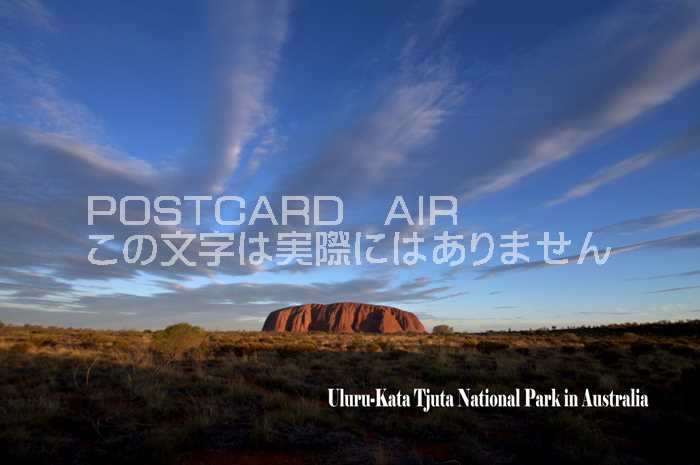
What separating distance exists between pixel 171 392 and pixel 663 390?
13729 millimetres

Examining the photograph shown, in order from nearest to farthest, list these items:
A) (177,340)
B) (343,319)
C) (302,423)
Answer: (302,423)
(177,340)
(343,319)

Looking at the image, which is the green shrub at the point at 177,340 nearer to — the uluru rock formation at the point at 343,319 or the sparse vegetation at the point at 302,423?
the sparse vegetation at the point at 302,423

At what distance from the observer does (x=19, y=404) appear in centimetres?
845

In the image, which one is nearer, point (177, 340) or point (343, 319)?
point (177, 340)

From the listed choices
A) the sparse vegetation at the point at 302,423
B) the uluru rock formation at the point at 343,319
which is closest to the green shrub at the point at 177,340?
the sparse vegetation at the point at 302,423

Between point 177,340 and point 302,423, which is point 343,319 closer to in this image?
point 177,340

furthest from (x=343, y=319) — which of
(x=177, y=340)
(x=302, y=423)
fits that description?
(x=302, y=423)

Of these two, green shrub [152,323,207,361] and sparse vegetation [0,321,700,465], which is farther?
green shrub [152,323,207,361]

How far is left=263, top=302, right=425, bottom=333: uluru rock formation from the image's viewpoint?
118938mm

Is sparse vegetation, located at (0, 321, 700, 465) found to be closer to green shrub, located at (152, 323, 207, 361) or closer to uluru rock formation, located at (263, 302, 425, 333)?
green shrub, located at (152, 323, 207, 361)

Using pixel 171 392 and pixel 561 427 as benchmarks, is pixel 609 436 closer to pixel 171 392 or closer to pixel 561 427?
pixel 561 427

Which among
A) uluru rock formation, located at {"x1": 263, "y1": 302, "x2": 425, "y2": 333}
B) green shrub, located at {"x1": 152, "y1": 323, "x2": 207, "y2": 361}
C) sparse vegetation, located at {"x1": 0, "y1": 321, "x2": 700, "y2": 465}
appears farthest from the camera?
uluru rock formation, located at {"x1": 263, "y1": 302, "x2": 425, "y2": 333}

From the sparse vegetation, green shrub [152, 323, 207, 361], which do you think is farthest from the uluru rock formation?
the sparse vegetation

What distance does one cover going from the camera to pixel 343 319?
4811 inches
